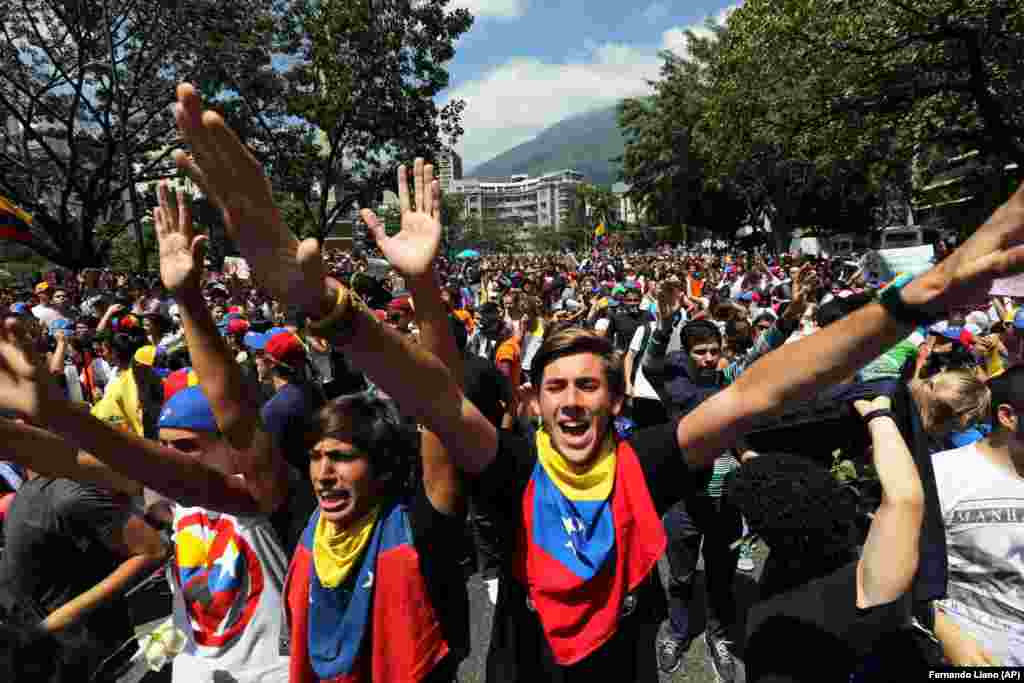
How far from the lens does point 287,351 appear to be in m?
3.89

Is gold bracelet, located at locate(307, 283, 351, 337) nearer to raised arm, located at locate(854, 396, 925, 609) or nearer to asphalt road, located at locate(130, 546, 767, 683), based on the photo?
raised arm, located at locate(854, 396, 925, 609)

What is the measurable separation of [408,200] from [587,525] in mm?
1069

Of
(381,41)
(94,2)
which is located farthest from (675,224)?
(94,2)

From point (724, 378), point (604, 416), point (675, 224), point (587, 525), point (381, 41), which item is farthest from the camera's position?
point (675, 224)

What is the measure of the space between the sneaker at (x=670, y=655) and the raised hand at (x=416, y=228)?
2.91 metres

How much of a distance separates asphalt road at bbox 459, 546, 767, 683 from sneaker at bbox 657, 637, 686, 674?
33 mm

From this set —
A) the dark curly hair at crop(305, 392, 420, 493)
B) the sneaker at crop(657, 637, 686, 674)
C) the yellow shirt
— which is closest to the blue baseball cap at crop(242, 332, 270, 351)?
the yellow shirt

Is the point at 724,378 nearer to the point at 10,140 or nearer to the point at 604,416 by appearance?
the point at 604,416

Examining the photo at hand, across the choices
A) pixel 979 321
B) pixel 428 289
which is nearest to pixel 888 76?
pixel 979 321

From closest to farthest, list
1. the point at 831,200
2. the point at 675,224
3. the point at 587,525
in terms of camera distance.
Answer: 1. the point at 587,525
2. the point at 831,200
3. the point at 675,224

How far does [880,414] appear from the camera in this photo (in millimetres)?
1922

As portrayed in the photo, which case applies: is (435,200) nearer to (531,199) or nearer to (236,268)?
(236,268)

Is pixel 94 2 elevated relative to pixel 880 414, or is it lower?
elevated

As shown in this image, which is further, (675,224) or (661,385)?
(675,224)
